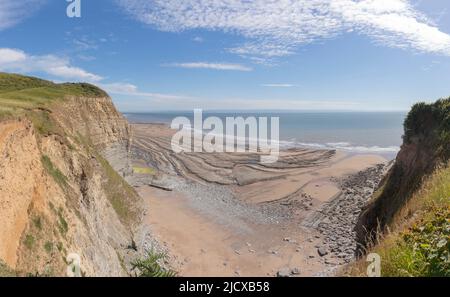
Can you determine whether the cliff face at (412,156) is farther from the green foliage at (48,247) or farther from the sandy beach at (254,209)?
the green foliage at (48,247)

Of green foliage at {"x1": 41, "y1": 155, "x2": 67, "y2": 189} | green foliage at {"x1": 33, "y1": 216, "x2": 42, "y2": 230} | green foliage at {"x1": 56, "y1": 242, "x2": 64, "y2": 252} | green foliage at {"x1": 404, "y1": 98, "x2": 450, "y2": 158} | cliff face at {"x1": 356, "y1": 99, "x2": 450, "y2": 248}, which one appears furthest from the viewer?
green foliage at {"x1": 41, "y1": 155, "x2": 67, "y2": 189}

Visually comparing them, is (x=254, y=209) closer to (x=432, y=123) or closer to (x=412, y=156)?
(x=412, y=156)

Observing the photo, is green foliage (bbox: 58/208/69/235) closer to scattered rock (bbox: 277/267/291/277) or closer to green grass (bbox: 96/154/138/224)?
green grass (bbox: 96/154/138/224)

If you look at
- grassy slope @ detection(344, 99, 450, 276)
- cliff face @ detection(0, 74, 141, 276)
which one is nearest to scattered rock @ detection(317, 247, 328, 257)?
cliff face @ detection(0, 74, 141, 276)

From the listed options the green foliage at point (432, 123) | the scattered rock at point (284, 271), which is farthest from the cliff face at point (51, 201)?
the green foliage at point (432, 123)

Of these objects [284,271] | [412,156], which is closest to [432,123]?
[412,156]

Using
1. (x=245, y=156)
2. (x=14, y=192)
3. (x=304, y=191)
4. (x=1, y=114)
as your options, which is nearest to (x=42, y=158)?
(x=1, y=114)
